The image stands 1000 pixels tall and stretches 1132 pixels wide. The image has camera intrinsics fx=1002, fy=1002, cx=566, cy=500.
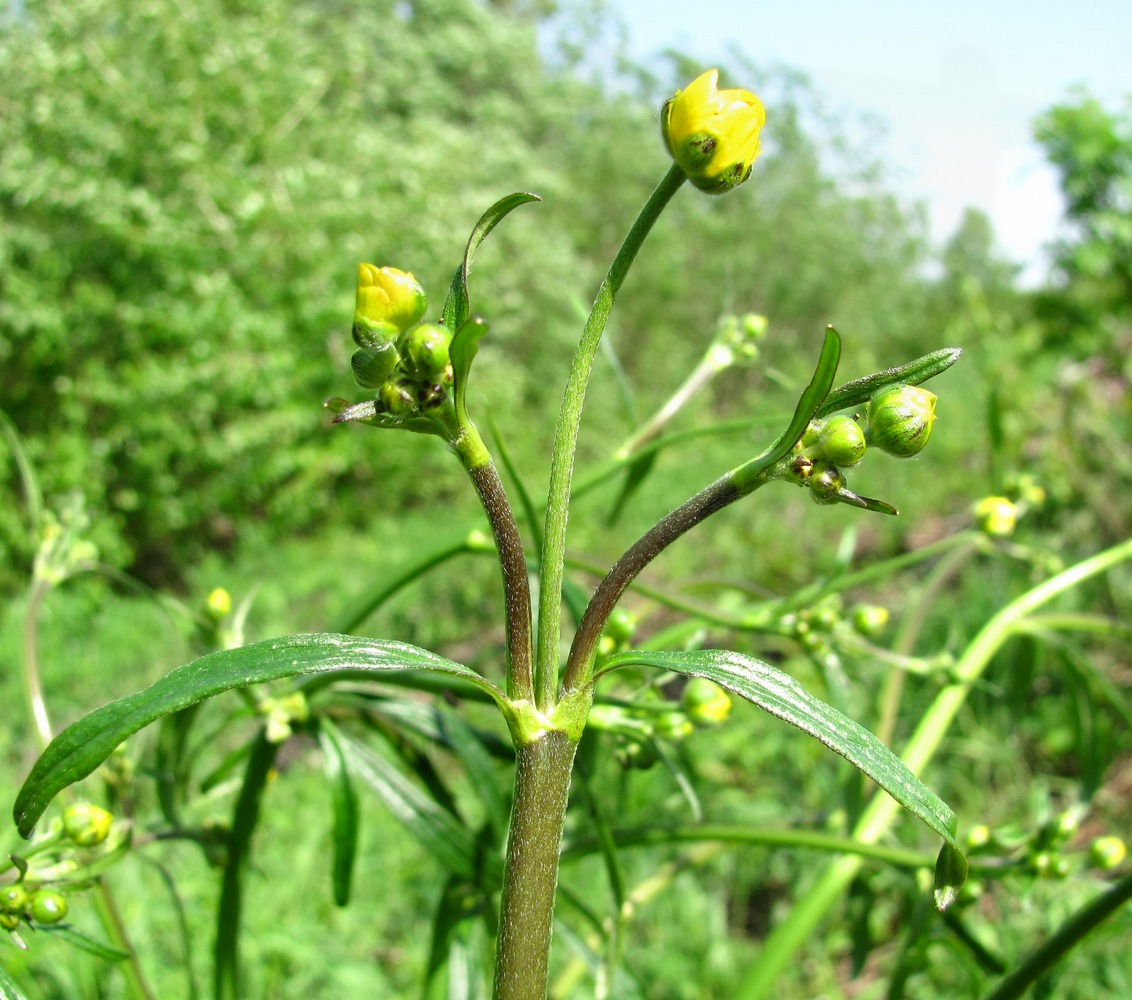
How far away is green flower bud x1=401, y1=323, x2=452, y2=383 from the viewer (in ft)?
1.03

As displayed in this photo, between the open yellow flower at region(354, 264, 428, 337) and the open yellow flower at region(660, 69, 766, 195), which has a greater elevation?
the open yellow flower at region(660, 69, 766, 195)

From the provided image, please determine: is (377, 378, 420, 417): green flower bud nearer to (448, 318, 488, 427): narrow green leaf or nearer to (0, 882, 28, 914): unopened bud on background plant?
(448, 318, 488, 427): narrow green leaf

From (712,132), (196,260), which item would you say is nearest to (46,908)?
(712,132)

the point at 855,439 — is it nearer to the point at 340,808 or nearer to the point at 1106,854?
the point at 340,808

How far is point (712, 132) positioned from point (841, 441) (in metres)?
0.12

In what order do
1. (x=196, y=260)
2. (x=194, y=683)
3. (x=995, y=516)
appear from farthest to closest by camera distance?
1. (x=196, y=260)
2. (x=995, y=516)
3. (x=194, y=683)

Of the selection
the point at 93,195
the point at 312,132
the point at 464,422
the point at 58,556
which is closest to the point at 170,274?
the point at 93,195

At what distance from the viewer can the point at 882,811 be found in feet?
2.18

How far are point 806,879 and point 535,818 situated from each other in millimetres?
1674

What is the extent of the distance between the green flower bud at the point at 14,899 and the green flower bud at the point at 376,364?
29 cm

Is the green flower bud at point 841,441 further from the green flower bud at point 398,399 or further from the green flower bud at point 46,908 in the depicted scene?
the green flower bud at point 46,908

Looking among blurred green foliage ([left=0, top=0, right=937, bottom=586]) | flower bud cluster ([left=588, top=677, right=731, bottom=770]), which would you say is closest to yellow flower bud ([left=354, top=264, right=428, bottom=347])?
flower bud cluster ([left=588, top=677, right=731, bottom=770])

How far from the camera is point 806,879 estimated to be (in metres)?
1.82

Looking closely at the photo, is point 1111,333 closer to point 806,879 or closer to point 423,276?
point 423,276
